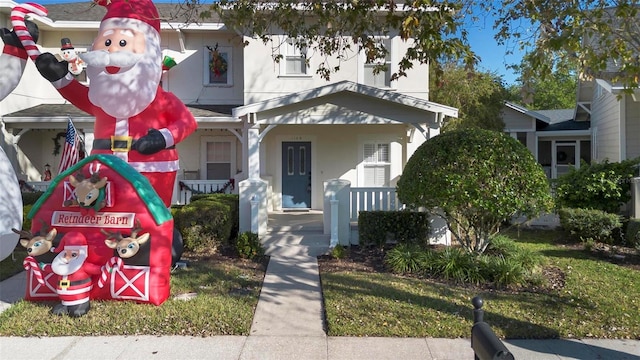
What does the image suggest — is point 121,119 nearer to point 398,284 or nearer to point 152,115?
point 152,115

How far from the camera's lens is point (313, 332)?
4867mm

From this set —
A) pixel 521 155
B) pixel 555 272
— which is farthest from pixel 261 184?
pixel 555 272

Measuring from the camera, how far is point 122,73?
18.6 feet

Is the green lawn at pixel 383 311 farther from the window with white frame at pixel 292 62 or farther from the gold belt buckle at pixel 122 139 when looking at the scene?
the window with white frame at pixel 292 62

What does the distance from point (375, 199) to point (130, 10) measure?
5811mm

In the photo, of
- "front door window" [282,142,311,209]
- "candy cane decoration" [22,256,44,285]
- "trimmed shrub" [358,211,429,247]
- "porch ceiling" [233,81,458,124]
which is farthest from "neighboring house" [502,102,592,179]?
"candy cane decoration" [22,256,44,285]

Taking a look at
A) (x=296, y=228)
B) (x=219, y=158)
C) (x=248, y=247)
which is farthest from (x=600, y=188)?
(x=219, y=158)

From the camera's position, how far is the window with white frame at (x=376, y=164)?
41.9ft

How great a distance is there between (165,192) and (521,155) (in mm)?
5535

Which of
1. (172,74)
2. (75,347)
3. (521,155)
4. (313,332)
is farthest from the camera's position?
(172,74)

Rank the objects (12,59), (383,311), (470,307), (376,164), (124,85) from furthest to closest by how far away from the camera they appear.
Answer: (376,164)
(12,59)
(124,85)
(470,307)
(383,311)

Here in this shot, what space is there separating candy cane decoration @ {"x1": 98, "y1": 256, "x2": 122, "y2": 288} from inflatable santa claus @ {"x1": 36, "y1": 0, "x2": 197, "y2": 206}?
1210mm

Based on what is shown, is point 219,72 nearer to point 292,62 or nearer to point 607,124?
point 292,62

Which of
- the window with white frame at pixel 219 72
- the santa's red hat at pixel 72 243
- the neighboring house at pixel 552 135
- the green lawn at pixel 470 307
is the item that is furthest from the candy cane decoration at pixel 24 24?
the neighboring house at pixel 552 135
